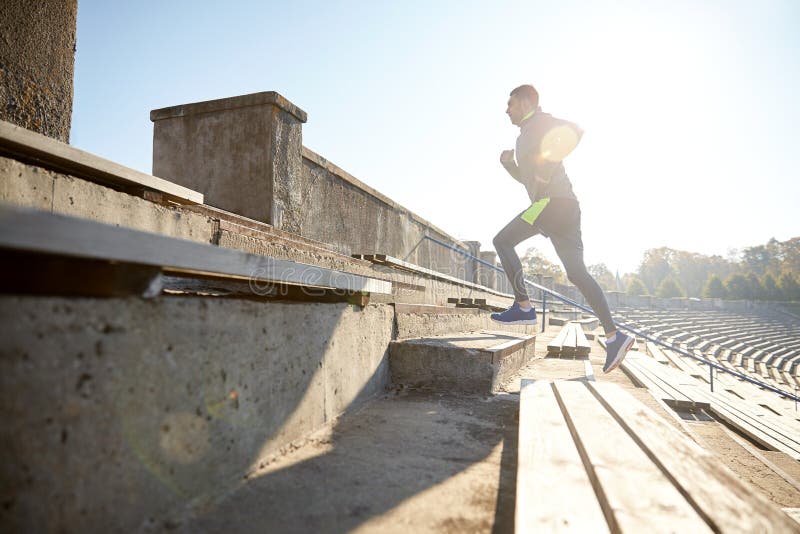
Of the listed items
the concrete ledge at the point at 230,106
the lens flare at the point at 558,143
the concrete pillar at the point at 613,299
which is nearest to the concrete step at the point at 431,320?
the lens flare at the point at 558,143

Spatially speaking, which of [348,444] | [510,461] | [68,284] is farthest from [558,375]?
[68,284]

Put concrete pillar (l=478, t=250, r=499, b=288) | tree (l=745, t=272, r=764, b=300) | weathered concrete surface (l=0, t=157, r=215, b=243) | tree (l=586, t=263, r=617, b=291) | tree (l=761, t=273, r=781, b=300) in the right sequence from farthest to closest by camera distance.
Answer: tree (l=586, t=263, r=617, b=291) < tree (l=745, t=272, r=764, b=300) < tree (l=761, t=273, r=781, b=300) < concrete pillar (l=478, t=250, r=499, b=288) < weathered concrete surface (l=0, t=157, r=215, b=243)

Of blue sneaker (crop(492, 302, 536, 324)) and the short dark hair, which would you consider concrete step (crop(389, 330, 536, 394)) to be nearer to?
blue sneaker (crop(492, 302, 536, 324))

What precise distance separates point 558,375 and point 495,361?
137 centimetres

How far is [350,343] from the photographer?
2229 mm

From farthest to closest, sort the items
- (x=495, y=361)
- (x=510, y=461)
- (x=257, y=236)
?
(x=495, y=361) → (x=257, y=236) → (x=510, y=461)

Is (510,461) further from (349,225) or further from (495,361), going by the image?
(349,225)

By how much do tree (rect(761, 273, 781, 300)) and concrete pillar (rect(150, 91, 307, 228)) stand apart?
71810mm

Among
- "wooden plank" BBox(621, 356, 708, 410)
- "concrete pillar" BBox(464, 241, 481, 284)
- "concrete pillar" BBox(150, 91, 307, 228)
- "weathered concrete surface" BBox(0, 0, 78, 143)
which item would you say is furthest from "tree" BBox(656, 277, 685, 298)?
"weathered concrete surface" BBox(0, 0, 78, 143)

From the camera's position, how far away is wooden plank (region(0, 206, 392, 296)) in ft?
2.27

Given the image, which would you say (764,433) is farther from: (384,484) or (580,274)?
(384,484)

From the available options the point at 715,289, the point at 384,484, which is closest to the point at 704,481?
the point at 384,484

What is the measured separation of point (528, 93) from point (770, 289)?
71493mm

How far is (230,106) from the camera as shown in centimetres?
355
